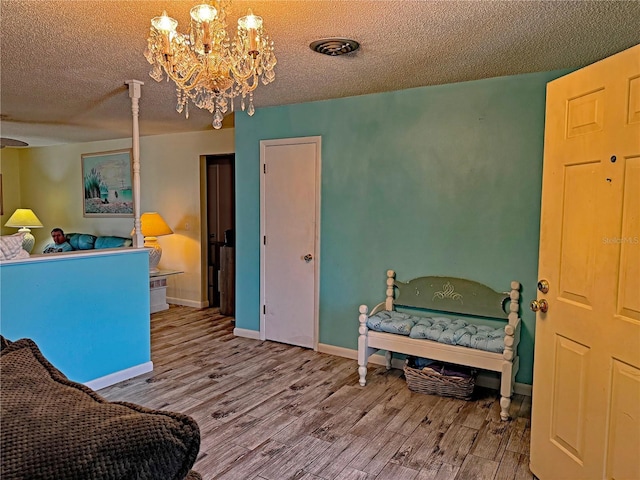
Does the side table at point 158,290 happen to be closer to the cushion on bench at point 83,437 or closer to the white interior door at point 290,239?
the white interior door at point 290,239

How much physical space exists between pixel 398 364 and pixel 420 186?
1.54m

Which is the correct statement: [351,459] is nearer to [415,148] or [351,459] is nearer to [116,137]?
[415,148]

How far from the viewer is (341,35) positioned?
97.9 inches

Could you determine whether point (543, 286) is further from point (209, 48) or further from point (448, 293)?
point (209, 48)

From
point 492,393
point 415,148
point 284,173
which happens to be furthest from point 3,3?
point 492,393

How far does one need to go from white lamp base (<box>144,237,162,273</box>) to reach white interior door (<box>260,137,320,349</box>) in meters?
2.12

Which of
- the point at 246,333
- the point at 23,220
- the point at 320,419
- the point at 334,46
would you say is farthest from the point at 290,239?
the point at 23,220

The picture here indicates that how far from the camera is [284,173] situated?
14.1ft

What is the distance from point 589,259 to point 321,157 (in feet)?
8.61

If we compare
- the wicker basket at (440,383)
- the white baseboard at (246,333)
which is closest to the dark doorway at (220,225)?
the white baseboard at (246,333)

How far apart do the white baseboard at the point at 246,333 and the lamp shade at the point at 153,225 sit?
1.94 meters

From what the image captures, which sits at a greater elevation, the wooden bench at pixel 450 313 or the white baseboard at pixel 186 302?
the wooden bench at pixel 450 313

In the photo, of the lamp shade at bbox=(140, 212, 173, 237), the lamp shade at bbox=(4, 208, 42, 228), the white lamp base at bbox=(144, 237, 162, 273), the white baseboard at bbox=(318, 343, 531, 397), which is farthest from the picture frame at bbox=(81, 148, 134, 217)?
the white baseboard at bbox=(318, 343, 531, 397)

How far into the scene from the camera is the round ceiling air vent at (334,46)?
2.56 meters
